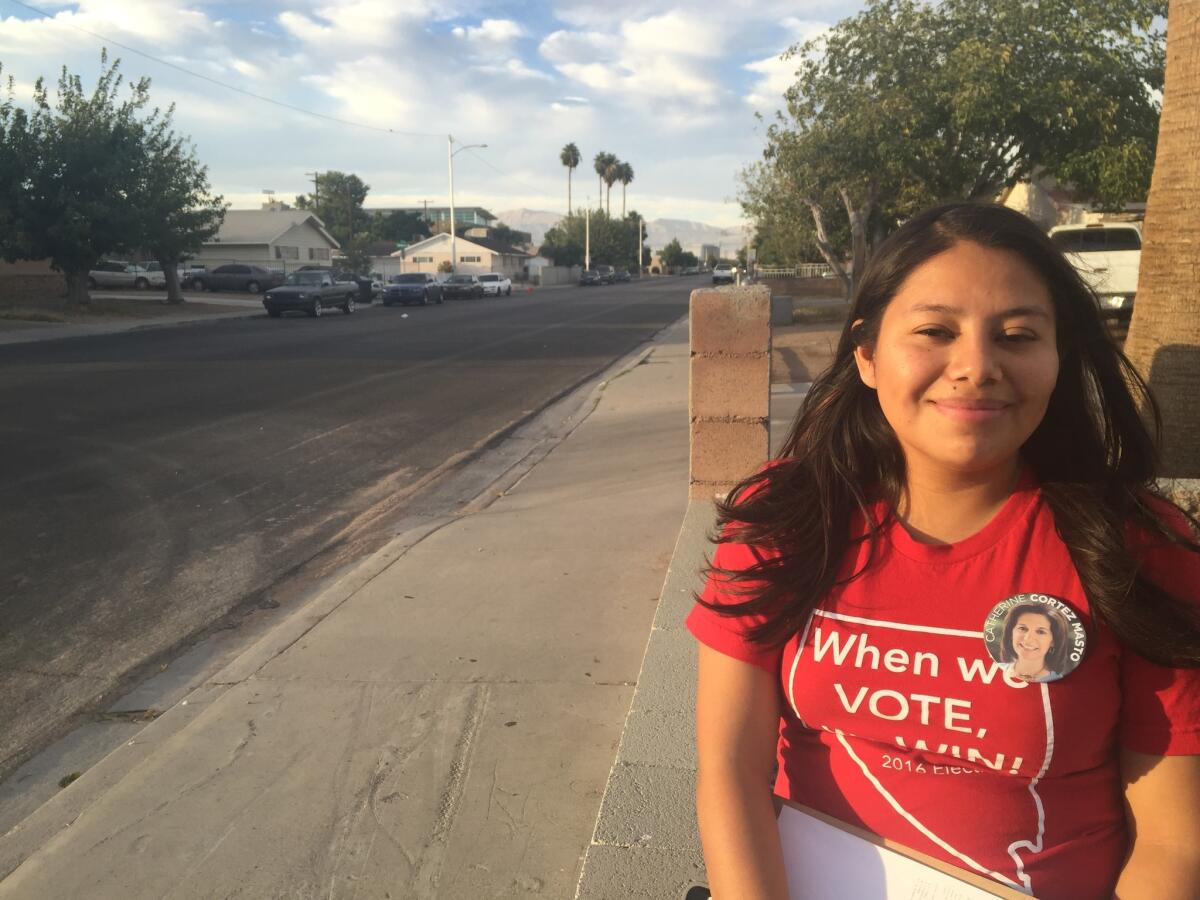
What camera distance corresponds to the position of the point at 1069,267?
5.65 ft

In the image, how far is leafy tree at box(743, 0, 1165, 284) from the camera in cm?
1644

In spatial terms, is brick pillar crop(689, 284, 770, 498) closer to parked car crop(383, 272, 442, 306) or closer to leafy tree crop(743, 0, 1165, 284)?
leafy tree crop(743, 0, 1165, 284)

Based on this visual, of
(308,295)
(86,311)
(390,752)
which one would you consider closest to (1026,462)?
(390,752)

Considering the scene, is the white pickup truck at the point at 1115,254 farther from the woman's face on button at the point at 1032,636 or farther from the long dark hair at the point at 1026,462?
the woman's face on button at the point at 1032,636

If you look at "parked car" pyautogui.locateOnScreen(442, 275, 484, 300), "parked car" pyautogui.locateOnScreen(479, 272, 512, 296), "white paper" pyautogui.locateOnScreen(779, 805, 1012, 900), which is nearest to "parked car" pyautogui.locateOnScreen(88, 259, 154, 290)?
"parked car" pyautogui.locateOnScreen(442, 275, 484, 300)

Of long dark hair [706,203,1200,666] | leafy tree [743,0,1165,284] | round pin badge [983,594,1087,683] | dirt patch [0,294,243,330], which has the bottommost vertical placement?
dirt patch [0,294,243,330]

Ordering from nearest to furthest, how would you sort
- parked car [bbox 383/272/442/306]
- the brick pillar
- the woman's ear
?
the woman's ear < the brick pillar < parked car [bbox 383/272/442/306]

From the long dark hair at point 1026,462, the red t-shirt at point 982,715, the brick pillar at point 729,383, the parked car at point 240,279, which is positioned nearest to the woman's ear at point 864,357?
the long dark hair at point 1026,462

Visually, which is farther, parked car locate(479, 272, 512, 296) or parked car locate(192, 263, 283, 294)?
parked car locate(479, 272, 512, 296)

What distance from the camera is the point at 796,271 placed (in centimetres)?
7294

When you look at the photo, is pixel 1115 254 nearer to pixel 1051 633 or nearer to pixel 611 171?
pixel 1051 633

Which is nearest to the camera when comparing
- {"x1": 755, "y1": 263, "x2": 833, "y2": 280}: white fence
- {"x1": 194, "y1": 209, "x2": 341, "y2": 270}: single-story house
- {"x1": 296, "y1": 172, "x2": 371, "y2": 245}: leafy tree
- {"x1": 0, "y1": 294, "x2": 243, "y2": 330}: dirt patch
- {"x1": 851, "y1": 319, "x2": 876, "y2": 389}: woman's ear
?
{"x1": 851, "y1": 319, "x2": 876, "y2": 389}: woman's ear

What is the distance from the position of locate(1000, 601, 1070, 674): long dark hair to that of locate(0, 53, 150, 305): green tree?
3261 cm

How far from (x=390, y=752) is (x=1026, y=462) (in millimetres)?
2393
